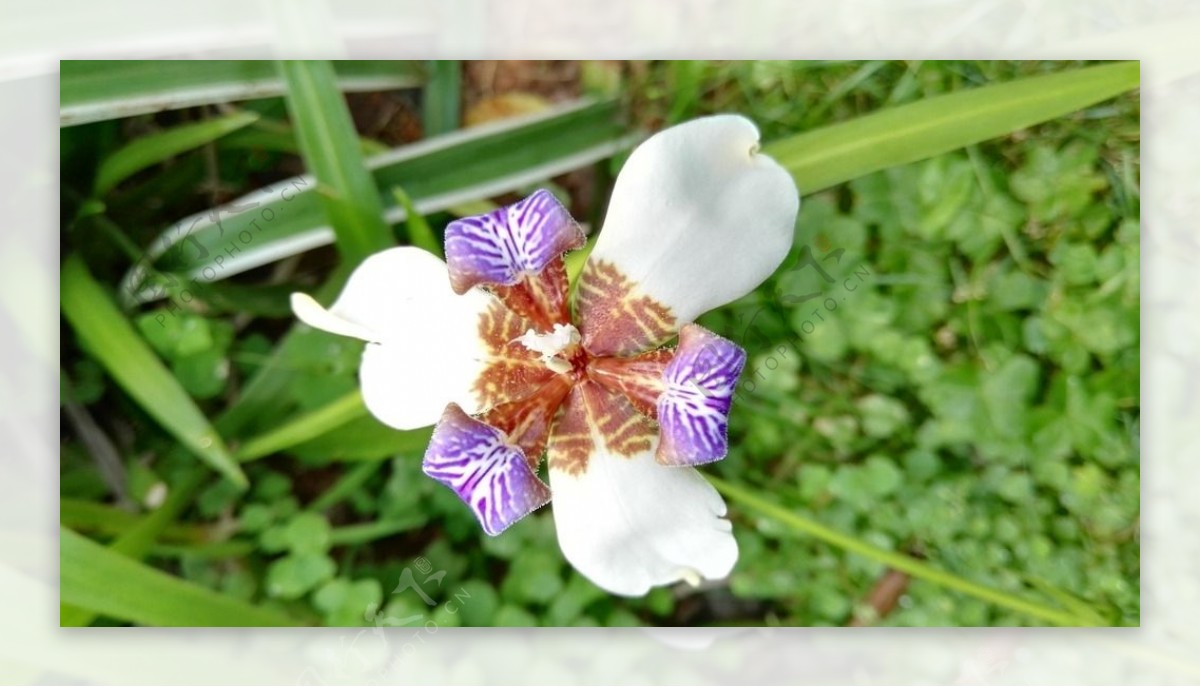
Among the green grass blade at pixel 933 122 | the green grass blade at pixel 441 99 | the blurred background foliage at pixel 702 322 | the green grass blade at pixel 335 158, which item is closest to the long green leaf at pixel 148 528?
the blurred background foliage at pixel 702 322

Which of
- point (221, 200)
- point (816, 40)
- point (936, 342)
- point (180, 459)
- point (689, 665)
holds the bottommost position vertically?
point (689, 665)

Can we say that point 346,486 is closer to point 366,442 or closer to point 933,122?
point 366,442

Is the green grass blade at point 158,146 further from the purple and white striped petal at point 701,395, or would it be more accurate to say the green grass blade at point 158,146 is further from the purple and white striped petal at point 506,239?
the purple and white striped petal at point 701,395

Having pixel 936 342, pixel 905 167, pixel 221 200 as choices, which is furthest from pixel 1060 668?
pixel 221 200

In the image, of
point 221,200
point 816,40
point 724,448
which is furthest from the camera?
point 221,200

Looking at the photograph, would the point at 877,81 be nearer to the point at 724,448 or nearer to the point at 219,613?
the point at 724,448

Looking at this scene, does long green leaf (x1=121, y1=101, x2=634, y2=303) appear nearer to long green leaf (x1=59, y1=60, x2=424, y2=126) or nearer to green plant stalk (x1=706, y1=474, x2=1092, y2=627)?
long green leaf (x1=59, y1=60, x2=424, y2=126)

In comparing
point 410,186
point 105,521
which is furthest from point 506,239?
point 105,521
